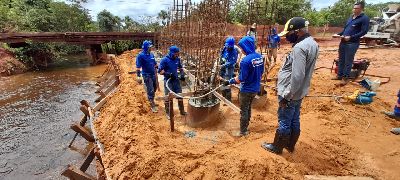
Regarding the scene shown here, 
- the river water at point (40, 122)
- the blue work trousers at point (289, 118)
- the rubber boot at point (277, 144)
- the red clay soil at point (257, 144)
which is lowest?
the river water at point (40, 122)

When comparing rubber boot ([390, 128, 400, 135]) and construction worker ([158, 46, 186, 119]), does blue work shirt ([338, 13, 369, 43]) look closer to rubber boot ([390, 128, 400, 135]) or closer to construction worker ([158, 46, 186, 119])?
rubber boot ([390, 128, 400, 135])

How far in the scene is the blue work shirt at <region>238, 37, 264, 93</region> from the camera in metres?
4.86

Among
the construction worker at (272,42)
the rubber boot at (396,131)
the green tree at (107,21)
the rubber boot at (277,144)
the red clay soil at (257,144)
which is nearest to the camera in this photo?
the red clay soil at (257,144)

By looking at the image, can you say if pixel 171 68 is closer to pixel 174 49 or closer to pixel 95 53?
pixel 174 49

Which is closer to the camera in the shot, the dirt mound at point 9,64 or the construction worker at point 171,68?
the construction worker at point 171,68

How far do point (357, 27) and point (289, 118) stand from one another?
16.3 feet

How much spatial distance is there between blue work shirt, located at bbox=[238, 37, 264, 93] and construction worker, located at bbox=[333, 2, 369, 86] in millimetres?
3754

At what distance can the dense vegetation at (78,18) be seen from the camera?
21067 mm

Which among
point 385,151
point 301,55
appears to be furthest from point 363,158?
point 301,55

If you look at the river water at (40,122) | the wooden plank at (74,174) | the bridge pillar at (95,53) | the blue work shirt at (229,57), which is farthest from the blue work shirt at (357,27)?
the bridge pillar at (95,53)

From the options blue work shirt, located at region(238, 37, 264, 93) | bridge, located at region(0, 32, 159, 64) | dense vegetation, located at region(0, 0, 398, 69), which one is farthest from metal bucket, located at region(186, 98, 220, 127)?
bridge, located at region(0, 32, 159, 64)

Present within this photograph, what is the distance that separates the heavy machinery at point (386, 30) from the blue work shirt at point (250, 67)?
15.0 m

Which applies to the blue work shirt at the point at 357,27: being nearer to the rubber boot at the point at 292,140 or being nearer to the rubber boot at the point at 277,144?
the rubber boot at the point at 292,140

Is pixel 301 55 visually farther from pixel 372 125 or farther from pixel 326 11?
pixel 326 11
